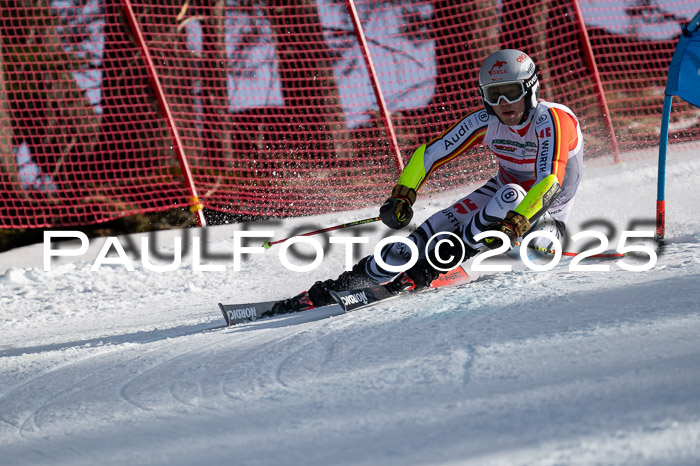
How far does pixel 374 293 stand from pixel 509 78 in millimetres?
1252

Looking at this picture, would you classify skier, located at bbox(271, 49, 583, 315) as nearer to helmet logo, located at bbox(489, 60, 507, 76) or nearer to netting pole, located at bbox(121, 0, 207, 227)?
helmet logo, located at bbox(489, 60, 507, 76)

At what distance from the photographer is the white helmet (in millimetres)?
3598

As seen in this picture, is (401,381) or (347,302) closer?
(401,381)

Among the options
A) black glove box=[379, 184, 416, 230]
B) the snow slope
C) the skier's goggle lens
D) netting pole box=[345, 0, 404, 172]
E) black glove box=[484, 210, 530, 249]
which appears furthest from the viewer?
netting pole box=[345, 0, 404, 172]

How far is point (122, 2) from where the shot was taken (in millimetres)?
6520

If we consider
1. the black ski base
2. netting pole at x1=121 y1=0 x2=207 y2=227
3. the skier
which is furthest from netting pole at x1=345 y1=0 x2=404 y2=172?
the black ski base

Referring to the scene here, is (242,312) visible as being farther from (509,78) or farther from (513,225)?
(509,78)

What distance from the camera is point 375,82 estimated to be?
6.91 metres

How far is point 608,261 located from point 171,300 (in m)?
2.83

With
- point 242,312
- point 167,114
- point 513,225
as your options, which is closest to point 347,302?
point 242,312

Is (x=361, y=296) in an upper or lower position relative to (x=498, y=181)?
lower

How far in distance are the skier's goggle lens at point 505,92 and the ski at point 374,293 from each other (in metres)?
0.93

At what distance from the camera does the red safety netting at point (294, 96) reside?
7.16 metres

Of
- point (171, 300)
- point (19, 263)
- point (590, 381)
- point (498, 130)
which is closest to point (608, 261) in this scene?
point (498, 130)
